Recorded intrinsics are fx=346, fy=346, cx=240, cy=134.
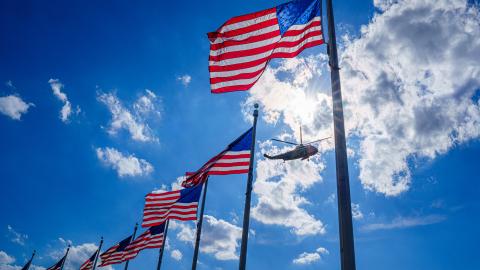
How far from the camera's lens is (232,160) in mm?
15258

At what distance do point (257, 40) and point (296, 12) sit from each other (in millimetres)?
1285

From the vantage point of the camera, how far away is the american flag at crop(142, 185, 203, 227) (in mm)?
20203

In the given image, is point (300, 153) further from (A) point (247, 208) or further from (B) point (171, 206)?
(A) point (247, 208)

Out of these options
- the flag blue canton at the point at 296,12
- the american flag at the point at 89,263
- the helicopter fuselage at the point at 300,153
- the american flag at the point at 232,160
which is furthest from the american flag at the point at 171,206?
the american flag at the point at 89,263

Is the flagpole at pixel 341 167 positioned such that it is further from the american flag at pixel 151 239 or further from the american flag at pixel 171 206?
the american flag at pixel 151 239

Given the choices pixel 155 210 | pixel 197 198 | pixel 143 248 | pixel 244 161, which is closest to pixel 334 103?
pixel 244 161

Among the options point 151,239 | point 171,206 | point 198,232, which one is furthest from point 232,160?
point 151,239

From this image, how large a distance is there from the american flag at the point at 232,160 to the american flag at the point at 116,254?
1786 cm

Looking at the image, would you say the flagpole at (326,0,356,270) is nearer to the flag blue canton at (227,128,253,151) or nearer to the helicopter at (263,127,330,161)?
the flag blue canton at (227,128,253,151)

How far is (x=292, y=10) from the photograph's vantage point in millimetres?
9234

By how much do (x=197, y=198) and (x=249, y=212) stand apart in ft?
26.7

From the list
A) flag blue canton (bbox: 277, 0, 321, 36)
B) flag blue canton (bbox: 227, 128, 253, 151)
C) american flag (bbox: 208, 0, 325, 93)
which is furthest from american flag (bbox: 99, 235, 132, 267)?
flag blue canton (bbox: 277, 0, 321, 36)

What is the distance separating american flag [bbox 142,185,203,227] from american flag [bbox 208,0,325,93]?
37.6 feet

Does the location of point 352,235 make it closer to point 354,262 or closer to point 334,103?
point 354,262
